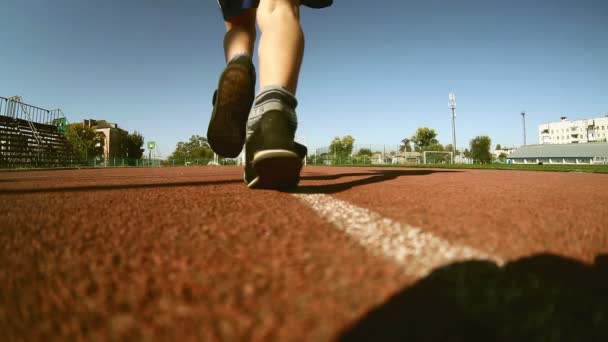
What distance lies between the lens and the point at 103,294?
0.40m

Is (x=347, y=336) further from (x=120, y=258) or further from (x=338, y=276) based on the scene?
(x=120, y=258)

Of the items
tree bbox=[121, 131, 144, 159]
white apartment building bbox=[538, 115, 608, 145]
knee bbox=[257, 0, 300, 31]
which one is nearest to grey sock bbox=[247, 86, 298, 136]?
knee bbox=[257, 0, 300, 31]

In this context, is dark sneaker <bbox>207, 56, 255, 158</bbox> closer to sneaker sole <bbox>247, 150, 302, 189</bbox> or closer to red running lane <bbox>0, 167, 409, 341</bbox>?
sneaker sole <bbox>247, 150, 302, 189</bbox>

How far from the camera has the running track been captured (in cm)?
32

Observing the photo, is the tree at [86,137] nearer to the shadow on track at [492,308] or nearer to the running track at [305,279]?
the running track at [305,279]

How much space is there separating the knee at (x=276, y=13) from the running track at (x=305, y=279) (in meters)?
1.01

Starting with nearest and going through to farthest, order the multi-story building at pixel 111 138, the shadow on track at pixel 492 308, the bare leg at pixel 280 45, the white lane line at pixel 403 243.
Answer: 1. the shadow on track at pixel 492 308
2. the white lane line at pixel 403 243
3. the bare leg at pixel 280 45
4. the multi-story building at pixel 111 138

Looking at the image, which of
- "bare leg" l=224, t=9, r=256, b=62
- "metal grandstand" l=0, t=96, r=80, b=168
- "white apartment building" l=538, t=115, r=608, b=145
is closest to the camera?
"bare leg" l=224, t=9, r=256, b=62

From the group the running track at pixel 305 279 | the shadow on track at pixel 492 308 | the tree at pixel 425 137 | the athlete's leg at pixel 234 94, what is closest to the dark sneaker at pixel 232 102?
the athlete's leg at pixel 234 94

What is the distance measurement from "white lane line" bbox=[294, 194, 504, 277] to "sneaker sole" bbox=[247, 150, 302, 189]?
1.25ft

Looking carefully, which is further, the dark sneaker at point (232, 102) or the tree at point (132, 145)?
the tree at point (132, 145)

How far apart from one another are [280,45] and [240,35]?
57cm

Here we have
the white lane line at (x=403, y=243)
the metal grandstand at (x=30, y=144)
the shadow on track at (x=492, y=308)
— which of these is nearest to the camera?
the shadow on track at (x=492, y=308)

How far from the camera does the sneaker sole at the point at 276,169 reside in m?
1.16
